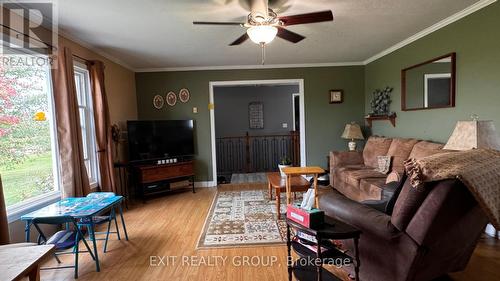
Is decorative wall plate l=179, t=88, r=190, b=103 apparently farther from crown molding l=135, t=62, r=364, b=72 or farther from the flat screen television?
the flat screen television

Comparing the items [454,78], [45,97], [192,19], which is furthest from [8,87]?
[454,78]

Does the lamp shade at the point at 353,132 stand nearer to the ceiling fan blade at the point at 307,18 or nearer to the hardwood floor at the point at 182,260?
the hardwood floor at the point at 182,260

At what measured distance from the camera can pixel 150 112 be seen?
17.8 feet

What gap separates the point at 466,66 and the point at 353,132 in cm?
220

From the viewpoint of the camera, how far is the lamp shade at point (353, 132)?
5059 millimetres

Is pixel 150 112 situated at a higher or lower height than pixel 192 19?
lower

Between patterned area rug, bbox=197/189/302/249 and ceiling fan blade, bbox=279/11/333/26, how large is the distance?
2.22 meters

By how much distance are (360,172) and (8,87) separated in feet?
14.3

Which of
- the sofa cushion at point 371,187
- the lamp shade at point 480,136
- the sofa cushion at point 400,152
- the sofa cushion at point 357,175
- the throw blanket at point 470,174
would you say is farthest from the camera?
the sofa cushion at point 357,175

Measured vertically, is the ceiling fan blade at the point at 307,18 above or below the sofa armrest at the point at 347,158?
above

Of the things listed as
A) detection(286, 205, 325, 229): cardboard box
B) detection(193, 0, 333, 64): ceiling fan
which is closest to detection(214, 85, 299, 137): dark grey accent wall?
detection(193, 0, 333, 64): ceiling fan

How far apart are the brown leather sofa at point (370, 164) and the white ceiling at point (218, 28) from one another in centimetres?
155

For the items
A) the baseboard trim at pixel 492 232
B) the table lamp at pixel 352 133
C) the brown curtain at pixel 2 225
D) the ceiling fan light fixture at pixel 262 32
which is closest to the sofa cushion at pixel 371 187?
the baseboard trim at pixel 492 232

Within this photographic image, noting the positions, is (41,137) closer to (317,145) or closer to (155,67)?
(155,67)
